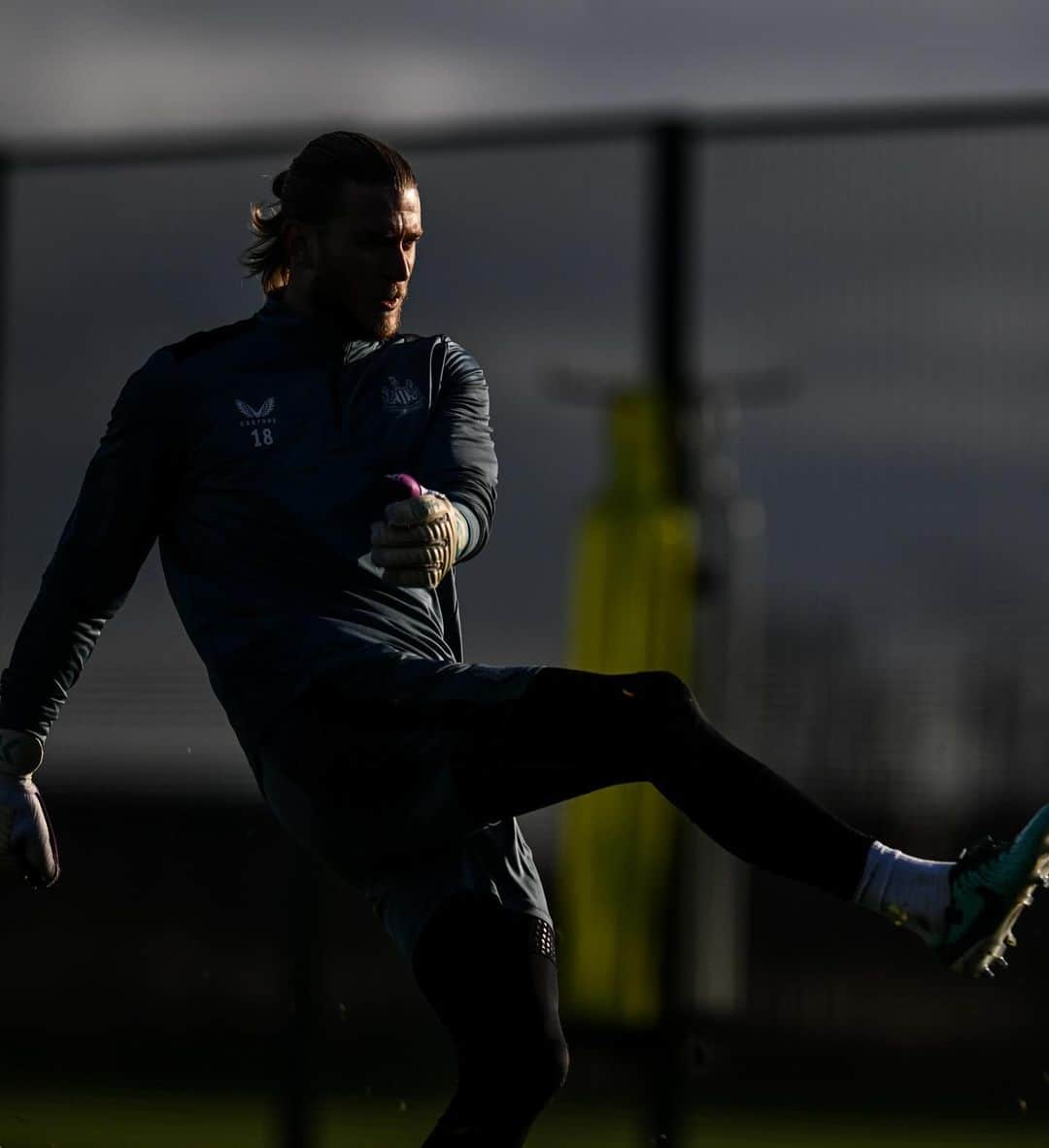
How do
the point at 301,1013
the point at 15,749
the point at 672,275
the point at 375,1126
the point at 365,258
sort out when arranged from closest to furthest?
the point at 365,258, the point at 15,749, the point at 672,275, the point at 301,1013, the point at 375,1126

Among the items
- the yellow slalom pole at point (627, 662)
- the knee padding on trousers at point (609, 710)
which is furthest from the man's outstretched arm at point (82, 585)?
the yellow slalom pole at point (627, 662)

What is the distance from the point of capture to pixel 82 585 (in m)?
4.04

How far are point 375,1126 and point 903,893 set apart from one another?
18.0ft

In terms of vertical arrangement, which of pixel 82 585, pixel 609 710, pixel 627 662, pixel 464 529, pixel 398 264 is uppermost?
pixel 398 264

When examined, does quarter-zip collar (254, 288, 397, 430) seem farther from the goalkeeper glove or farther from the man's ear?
the goalkeeper glove

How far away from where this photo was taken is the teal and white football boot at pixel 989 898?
348 cm

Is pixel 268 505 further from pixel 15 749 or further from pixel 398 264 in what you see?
pixel 15 749

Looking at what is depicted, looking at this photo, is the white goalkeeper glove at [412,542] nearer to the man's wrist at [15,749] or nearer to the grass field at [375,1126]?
the man's wrist at [15,749]

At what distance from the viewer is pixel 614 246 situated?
26.5 ft

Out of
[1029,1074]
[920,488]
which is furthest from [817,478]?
[1029,1074]

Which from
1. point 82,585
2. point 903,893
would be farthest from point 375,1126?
point 903,893

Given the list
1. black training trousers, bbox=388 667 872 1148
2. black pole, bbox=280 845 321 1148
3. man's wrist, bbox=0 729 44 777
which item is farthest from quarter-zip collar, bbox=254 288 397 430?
black pole, bbox=280 845 321 1148

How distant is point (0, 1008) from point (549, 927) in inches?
233

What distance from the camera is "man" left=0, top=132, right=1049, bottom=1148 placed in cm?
354
